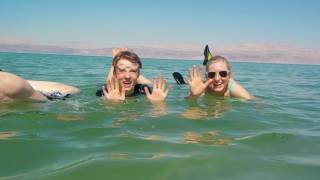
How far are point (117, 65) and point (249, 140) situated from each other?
2.76 meters

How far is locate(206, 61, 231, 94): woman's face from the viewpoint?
6.29 metres

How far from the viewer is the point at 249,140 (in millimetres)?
3539

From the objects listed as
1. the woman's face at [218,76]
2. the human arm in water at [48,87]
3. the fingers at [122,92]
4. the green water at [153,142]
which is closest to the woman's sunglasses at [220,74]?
the woman's face at [218,76]

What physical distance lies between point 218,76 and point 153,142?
324 cm

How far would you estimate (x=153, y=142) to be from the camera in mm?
3324

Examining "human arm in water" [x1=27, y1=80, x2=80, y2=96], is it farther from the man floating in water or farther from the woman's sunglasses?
the woman's sunglasses

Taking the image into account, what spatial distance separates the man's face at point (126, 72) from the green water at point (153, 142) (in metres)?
0.54

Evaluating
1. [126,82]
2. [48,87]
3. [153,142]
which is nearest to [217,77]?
[126,82]

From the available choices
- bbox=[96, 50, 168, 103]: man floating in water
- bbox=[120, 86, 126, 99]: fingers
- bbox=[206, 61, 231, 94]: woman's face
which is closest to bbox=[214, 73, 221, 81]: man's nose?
bbox=[206, 61, 231, 94]: woman's face

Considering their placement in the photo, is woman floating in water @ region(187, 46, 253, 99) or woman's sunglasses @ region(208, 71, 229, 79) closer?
woman floating in water @ region(187, 46, 253, 99)

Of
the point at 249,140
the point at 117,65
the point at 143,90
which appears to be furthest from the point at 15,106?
the point at 249,140

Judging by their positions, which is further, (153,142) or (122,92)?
(122,92)

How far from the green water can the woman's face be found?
3.27ft

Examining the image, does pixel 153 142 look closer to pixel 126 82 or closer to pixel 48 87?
pixel 126 82
